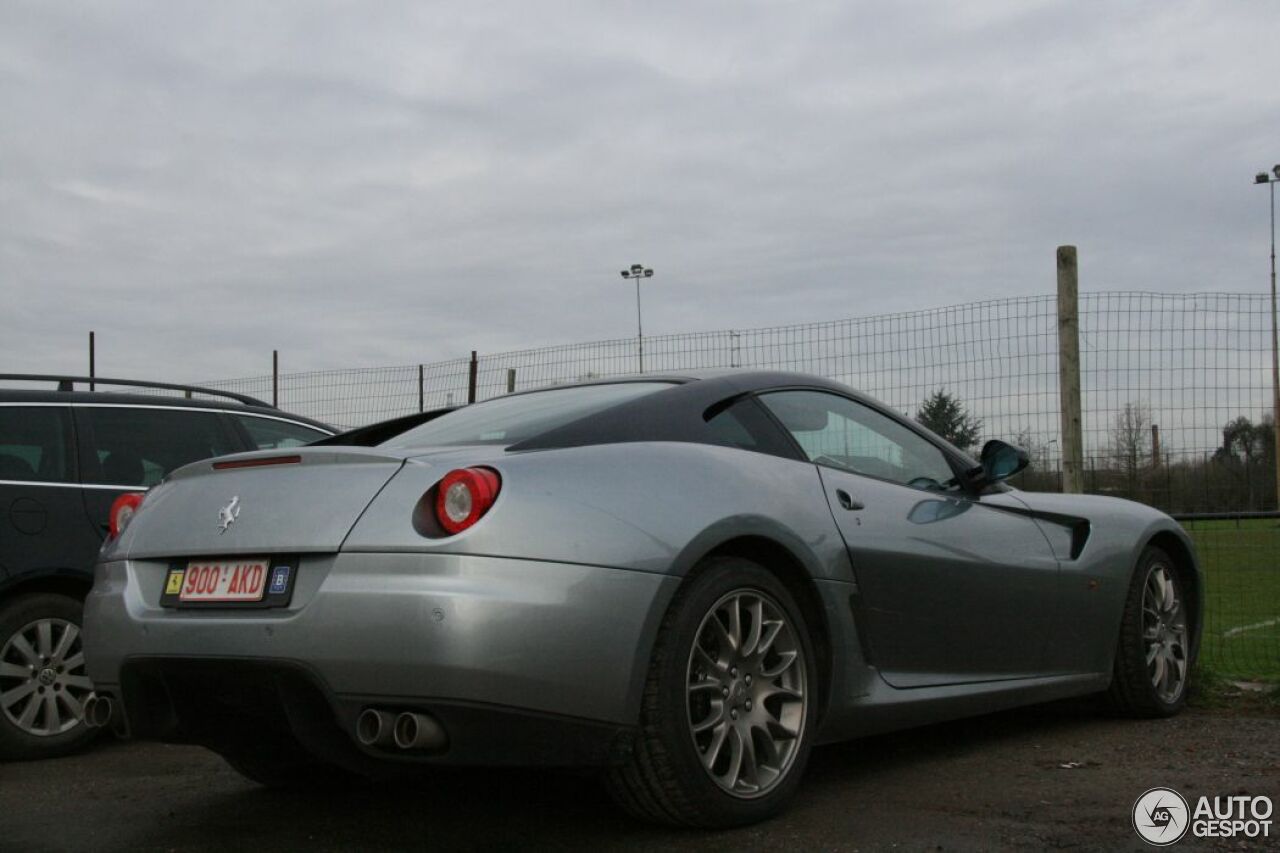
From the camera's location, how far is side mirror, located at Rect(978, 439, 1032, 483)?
533 cm

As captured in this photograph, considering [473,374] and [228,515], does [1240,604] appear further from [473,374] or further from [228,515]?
[228,515]

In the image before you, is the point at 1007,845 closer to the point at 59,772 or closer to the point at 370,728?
the point at 370,728

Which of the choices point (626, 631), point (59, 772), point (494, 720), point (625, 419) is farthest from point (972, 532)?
point (59, 772)

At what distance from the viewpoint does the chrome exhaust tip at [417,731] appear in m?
3.52

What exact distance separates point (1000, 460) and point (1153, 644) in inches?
50.4

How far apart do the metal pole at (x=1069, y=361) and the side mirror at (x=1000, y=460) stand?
11.0 ft

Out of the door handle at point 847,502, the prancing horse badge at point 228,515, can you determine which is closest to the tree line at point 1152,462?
the door handle at point 847,502

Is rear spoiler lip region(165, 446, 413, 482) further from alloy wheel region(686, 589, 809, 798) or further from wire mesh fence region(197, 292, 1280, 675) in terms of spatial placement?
wire mesh fence region(197, 292, 1280, 675)

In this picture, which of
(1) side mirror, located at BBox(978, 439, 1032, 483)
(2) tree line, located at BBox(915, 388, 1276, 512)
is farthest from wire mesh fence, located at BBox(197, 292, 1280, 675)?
(1) side mirror, located at BBox(978, 439, 1032, 483)

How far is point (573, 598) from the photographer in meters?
3.61

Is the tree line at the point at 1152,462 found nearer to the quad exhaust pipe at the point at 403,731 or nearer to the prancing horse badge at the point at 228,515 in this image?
the prancing horse badge at the point at 228,515

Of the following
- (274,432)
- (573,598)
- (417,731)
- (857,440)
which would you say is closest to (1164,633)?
(857,440)

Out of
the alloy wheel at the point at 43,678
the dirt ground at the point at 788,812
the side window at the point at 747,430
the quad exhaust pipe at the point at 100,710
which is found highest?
the side window at the point at 747,430

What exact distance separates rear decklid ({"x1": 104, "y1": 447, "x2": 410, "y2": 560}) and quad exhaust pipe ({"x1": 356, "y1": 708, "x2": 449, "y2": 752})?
1.47 ft
